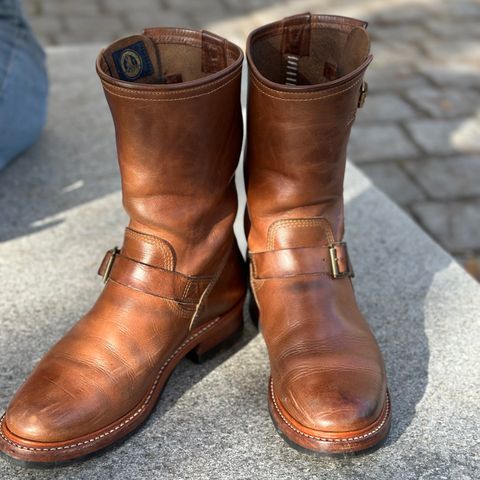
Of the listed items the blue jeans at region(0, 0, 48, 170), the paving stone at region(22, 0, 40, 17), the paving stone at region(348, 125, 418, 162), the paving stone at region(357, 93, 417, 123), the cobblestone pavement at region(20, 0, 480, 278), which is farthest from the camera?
the paving stone at region(22, 0, 40, 17)

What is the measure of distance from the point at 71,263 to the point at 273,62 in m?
0.57

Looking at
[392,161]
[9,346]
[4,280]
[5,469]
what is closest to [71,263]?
[4,280]

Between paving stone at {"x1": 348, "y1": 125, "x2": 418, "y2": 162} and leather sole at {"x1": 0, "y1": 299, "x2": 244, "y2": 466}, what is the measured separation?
1323 millimetres

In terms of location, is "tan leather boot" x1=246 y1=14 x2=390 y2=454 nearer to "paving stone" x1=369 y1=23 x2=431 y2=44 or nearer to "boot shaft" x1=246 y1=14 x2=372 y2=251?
"boot shaft" x1=246 y1=14 x2=372 y2=251

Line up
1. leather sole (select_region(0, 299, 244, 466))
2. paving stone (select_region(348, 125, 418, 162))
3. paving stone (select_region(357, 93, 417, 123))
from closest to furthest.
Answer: leather sole (select_region(0, 299, 244, 466)) < paving stone (select_region(348, 125, 418, 162)) < paving stone (select_region(357, 93, 417, 123))

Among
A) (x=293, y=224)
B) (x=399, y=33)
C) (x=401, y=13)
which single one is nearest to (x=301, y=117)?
(x=293, y=224)

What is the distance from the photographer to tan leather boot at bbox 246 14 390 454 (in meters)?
0.90

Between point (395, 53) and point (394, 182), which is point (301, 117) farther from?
point (395, 53)

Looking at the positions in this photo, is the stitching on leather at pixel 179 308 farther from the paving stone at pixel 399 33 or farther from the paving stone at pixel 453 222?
the paving stone at pixel 399 33

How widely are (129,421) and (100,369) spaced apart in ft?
0.26

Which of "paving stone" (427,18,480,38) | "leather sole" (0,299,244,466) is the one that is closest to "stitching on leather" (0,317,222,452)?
"leather sole" (0,299,244,466)

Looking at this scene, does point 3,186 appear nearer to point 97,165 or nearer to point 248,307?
point 97,165

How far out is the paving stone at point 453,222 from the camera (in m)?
1.94

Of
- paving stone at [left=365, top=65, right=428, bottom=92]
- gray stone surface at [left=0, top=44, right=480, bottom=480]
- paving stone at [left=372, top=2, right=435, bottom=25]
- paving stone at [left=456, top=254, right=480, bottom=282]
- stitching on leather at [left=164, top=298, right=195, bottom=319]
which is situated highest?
stitching on leather at [left=164, top=298, right=195, bottom=319]
